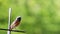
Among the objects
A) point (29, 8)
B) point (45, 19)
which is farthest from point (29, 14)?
point (45, 19)

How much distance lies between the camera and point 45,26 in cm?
219

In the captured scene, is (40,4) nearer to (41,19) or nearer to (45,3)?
(45,3)

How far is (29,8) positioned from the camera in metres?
2.21

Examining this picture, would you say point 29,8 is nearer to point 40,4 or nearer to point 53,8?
point 40,4

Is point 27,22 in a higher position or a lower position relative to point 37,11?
lower

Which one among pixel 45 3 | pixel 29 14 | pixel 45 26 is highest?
pixel 45 3

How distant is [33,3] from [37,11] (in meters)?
0.12

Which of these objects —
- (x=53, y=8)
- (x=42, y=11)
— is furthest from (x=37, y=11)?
(x=53, y=8)

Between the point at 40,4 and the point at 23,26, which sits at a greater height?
the point at 40,4

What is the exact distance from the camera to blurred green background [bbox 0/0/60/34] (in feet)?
7.14

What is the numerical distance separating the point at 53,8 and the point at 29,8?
0.32 metres

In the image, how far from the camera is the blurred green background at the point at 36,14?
2176 mm

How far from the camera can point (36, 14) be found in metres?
2.20

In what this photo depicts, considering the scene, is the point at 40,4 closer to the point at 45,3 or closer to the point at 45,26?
the point at 45,3
